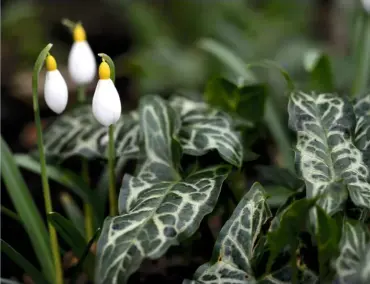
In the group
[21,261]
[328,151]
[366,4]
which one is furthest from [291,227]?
[366,4]

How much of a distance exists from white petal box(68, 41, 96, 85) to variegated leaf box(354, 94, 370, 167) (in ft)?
1.96

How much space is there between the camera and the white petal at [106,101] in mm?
1098

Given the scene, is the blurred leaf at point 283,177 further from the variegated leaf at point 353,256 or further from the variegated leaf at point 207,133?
the variegated leaf at point 353,256

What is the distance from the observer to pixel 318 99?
1301 millimetres

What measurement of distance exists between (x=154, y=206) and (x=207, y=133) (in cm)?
29

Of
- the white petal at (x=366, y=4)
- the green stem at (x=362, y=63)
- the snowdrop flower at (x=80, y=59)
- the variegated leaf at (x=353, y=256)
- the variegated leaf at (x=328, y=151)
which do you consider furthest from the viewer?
the green stem at (x=362, y=63)

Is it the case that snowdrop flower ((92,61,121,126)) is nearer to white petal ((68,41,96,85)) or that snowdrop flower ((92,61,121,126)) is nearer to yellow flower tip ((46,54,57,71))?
yellow flower tip ((46,54,57,71))

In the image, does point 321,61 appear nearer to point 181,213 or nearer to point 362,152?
point 362,152

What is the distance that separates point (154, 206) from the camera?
44.1 inches

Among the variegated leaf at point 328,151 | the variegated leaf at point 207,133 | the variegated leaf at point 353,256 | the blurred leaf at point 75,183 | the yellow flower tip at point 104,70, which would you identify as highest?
the yellow flower tip at point 104,70

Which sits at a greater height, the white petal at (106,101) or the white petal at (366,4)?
the white petal at (366,4)

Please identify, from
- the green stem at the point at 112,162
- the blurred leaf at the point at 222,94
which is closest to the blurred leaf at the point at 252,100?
the blurred leaf at the point at 222,94

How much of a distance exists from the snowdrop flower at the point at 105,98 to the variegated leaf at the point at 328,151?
36 centimetres

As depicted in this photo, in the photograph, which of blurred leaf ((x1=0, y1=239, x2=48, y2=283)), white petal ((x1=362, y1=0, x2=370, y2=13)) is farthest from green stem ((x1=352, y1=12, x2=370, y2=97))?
blurred leaf ((x1=0, y1=239, x2=48, y2=283))
